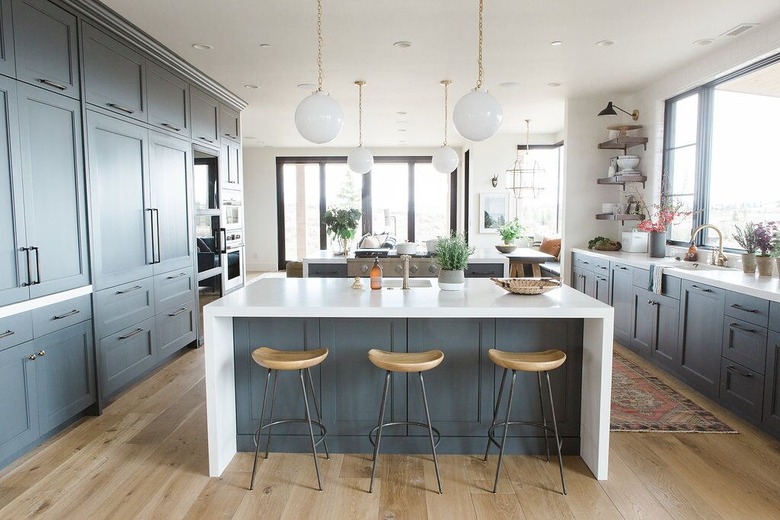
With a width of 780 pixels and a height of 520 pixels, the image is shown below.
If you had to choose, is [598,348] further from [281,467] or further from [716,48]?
[716,48]

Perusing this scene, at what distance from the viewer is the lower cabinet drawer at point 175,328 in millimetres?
4484

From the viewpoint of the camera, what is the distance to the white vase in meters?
3.13

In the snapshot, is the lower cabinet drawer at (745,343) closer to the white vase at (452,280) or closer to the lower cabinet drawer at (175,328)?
the white vase at (452,280)

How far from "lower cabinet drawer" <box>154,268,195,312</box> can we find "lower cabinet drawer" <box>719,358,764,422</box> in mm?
4334

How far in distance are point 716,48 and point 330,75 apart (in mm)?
3574

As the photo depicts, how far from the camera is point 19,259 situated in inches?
111

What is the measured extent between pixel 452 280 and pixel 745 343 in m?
1.92

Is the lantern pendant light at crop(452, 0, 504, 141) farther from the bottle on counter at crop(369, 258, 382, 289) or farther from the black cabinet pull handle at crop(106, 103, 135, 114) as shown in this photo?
the black cabinet pull handle at crop(106, 103, 135, 114)

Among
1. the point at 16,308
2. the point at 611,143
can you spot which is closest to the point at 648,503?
the point at 16,308

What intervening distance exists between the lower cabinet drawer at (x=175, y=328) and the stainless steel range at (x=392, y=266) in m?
1.62

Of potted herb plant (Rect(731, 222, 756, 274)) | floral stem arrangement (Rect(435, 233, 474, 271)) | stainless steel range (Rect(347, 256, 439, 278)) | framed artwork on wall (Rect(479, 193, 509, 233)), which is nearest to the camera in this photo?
floral stem arrangement (Rect(435, 233, 474, 271))

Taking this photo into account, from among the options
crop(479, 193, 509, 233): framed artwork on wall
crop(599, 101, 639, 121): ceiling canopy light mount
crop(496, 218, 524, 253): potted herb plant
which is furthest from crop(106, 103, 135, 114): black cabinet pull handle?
crop(479, 193, 509, 233): framed artwork on wall

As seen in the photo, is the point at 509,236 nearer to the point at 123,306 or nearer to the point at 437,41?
the point at 437,41

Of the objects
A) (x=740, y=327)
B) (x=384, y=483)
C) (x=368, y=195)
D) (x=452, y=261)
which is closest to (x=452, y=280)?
(x=452, y=261)
